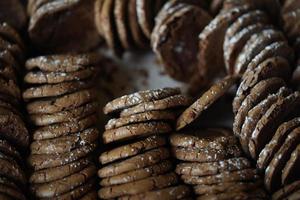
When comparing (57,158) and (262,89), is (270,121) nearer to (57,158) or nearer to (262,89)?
(262,89)

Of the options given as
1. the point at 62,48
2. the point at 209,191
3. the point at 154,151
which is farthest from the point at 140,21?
the point at 209,191

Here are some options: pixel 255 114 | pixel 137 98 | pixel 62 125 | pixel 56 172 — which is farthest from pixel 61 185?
pixel 255 114

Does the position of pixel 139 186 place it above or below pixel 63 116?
below

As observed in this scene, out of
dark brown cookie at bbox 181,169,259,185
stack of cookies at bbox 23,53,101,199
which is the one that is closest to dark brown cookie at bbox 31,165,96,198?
stack of cookies at bbox 23,53,101,199

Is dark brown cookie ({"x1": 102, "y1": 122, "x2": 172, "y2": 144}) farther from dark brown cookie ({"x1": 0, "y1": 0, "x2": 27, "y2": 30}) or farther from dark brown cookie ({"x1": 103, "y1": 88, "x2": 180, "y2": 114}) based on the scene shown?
dark brown cookie ({"x1": 0, "y1": 0, "x2": 27, "y2": 30})

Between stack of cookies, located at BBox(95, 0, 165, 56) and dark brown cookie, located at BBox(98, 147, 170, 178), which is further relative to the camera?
stack of cookies, located at BBox(95, 0, 165, 56)

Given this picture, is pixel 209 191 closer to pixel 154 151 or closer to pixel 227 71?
pixel 154 151
